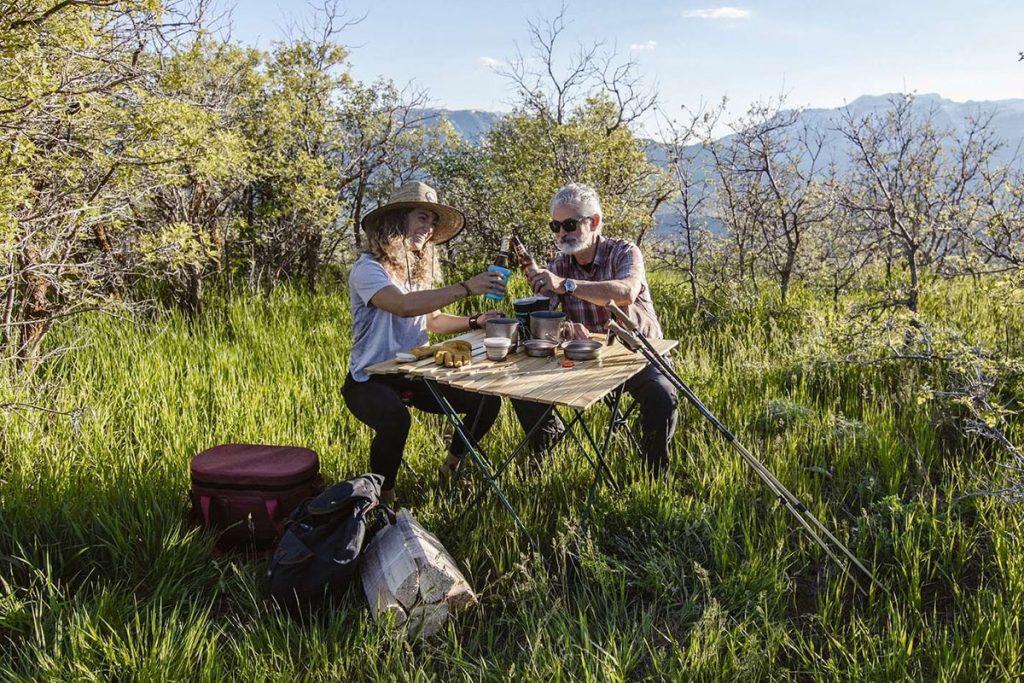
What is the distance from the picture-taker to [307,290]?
790 centimetres

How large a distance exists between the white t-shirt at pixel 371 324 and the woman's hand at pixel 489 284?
47 cm

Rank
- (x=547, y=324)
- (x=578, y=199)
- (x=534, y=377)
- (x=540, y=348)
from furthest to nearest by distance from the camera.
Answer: (x=578, y=199)
(x=547, y=324)
(x=540, y=348)
(x=534, y=377)

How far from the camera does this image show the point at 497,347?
290 centimetres

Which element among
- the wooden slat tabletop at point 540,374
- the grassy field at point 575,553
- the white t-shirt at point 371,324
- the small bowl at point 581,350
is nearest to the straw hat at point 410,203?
the white t-shirt at point 371,324

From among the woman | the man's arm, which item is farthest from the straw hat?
the man's arm

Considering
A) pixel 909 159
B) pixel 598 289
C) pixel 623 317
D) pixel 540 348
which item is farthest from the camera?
pixel 909 159

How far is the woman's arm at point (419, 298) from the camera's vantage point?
2.91 meters

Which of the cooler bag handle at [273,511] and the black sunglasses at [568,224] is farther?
the black sunglasses at [568,224]

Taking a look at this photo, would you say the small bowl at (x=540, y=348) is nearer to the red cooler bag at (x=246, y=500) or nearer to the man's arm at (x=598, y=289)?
the man's arm at (x=598, y=289)

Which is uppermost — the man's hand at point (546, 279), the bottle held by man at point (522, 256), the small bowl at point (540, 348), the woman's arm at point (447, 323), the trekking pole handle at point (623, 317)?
the bottle held by man at point (522, 256)

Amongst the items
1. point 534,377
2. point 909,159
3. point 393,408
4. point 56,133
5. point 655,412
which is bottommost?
point 655,412

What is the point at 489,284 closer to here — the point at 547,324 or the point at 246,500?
the point at 547,324

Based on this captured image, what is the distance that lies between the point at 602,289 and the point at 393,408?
1.15 m

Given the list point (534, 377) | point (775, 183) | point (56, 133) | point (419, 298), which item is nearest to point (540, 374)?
point (534, 377)
